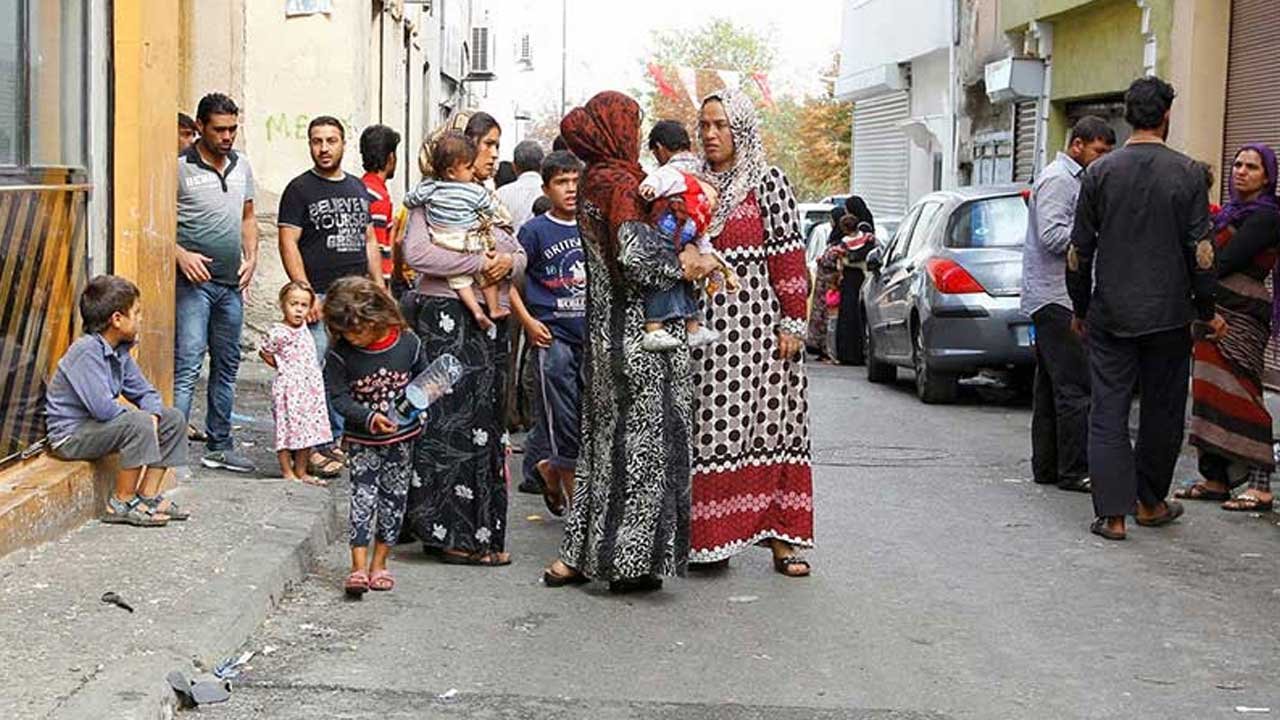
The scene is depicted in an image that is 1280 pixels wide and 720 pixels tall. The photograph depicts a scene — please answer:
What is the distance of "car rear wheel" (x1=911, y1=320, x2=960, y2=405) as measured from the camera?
1506cm

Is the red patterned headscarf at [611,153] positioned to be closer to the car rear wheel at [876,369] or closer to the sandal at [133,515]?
the sandal at [133,515]

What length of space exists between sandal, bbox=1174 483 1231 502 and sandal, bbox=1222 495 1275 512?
0.79 feet

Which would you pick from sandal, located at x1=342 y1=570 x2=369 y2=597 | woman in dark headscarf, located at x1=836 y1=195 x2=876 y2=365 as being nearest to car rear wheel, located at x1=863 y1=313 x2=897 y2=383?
woman in dark headscarf, located at x1=836 y1=195 x2=876 y2=365

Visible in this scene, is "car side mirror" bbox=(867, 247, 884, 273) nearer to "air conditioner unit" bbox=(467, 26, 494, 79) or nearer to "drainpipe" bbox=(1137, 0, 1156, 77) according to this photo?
"drainpipe" bbox=(1137, 0, 1156, 77)

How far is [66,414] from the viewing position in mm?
7750

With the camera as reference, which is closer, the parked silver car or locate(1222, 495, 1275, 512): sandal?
locate(1222, 495, 1275, 512): sandal

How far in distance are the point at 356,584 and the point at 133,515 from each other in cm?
112

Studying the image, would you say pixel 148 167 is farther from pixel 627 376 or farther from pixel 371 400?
pixel 627 376

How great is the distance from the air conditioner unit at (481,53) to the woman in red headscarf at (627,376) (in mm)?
31225

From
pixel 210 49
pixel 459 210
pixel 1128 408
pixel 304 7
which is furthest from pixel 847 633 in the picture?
pixel 304 7

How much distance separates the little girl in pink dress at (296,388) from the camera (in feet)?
31.2

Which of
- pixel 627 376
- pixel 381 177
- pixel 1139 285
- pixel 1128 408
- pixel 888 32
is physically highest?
pixel 888 32

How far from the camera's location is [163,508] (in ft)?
26.6

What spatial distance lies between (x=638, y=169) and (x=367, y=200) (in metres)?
2.99
